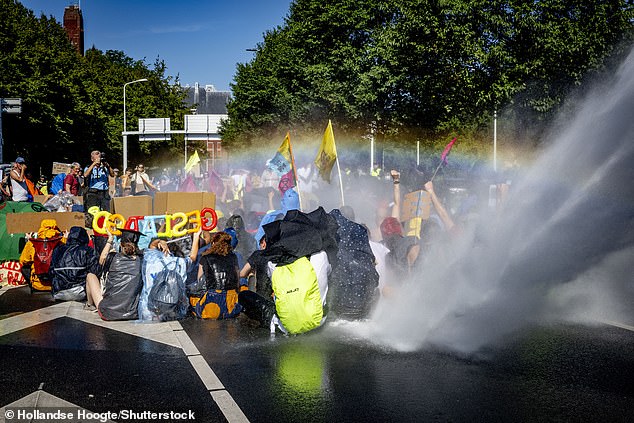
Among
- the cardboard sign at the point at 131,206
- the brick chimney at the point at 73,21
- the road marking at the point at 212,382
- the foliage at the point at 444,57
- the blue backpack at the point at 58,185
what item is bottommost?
the road marking at the point at 212,382

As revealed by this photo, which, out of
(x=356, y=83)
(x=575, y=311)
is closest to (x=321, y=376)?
(x=575, y=311)

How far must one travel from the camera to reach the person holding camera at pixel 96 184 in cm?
1438

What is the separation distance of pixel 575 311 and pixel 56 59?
131ft

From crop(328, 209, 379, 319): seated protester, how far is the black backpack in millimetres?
1955

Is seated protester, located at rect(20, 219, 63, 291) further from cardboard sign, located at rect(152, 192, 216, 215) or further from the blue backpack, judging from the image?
the blue backpack

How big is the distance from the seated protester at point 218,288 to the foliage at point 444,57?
12469 millimetres

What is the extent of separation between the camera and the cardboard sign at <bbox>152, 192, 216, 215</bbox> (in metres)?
12.2

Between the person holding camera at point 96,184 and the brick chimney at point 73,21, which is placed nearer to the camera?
the person holding camera at point 96,184

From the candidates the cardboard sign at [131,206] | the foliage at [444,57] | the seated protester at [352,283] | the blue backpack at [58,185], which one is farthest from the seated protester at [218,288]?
the foliage at [444,57]

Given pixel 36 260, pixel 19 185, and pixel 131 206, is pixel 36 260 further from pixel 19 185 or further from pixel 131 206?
pixel 19 185

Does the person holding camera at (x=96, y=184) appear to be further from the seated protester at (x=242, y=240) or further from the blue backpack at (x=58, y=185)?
the seated protester at (x=242, y=240)

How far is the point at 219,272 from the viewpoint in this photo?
8.59m

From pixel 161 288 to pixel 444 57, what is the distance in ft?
47.5

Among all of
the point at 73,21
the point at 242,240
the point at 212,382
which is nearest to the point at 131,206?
the point at 242,240
